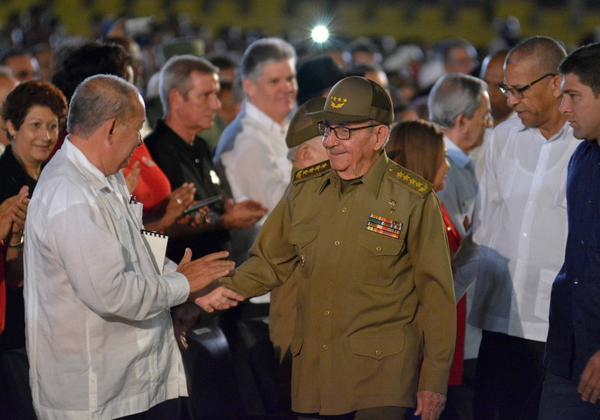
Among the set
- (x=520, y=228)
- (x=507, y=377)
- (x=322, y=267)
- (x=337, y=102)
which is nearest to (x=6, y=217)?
(x=322, y=267)

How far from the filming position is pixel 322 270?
148 inches

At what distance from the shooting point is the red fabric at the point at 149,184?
16.6 feet

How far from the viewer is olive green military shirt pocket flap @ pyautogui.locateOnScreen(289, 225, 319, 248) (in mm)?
3812

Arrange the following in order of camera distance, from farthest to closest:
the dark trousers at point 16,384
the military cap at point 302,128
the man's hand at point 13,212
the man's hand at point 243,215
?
the man's hand at point 243,215
the military cap at point 302,128
the dark trousers at point 16,384
the man's hand at point 13,212

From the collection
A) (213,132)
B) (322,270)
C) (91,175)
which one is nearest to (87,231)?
(91,175)

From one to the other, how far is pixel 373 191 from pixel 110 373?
102 centimetres

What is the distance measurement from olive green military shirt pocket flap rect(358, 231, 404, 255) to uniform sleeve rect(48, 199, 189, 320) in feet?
2.38

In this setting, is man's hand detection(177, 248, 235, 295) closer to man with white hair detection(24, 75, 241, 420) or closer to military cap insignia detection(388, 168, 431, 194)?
man with white hair detection(24, 75, 241, 420)

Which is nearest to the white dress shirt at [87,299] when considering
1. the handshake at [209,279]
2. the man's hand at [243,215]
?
the handshake at [209,279]

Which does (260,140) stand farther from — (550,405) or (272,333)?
Answer: (550,405)

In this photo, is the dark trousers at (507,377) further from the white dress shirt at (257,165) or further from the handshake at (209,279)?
the white dress shirt at (257,165)

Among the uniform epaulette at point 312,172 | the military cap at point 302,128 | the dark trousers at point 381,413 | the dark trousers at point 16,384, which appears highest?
the military cap at point 302,128

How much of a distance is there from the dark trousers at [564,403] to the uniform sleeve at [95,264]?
141 centimetres

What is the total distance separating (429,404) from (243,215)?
Answer: 1.97m
